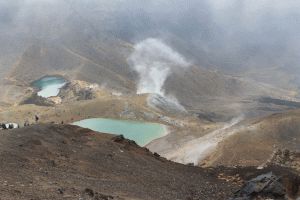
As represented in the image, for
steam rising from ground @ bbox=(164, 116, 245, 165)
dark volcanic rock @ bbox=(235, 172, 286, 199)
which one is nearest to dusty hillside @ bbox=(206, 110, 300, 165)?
steam rising from ground @ bbox=(164, 116, 245, 165)

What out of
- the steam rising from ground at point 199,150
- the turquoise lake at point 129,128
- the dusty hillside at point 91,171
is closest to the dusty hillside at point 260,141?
the steam rising from ground at point 199,150

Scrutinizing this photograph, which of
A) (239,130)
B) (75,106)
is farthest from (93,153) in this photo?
(75,106)

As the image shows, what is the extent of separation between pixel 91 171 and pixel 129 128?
123m

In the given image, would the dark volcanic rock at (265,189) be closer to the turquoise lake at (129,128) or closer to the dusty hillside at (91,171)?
the dusty hillside at (91,171)

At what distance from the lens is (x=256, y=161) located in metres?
79.8

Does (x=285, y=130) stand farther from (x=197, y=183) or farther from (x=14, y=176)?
(x=14, y=176)

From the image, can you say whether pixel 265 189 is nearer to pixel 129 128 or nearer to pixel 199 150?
pixel 199 150

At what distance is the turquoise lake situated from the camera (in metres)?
145

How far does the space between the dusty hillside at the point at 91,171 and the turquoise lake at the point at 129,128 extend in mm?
91326

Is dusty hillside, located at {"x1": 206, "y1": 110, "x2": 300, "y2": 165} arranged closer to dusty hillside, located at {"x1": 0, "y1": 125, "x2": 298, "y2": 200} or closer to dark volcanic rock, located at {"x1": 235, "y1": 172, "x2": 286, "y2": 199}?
dusty hillside, located at {"x1": 0, "y1": 125, "x2": 298, "y2": 200}

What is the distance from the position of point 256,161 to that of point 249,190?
160 ft

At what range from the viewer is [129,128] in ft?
523

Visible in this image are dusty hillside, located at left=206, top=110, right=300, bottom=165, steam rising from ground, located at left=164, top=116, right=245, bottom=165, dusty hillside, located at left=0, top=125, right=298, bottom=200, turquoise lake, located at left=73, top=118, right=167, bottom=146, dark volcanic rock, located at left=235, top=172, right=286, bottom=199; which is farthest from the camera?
turquoise lake, located at left=73, top=118, right=167, bottom=146

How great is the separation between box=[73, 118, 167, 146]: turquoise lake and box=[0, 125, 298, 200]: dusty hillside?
300 ft
